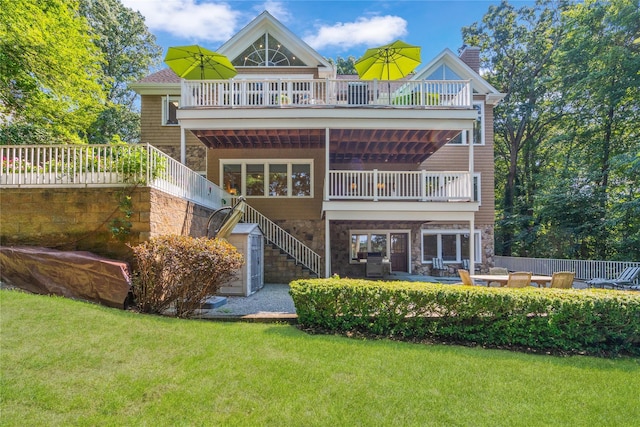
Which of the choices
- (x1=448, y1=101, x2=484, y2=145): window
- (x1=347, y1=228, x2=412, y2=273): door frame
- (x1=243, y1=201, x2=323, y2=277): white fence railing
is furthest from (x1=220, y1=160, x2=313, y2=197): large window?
(x1=448, y1=101, x2=484, y2=145): window

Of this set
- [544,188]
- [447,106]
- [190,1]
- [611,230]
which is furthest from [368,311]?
[544,188]

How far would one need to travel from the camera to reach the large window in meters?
13.2

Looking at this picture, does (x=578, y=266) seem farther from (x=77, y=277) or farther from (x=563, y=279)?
(x=77, y=277)

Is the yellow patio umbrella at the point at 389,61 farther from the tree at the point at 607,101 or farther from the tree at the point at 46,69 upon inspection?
the tree at the point at 607,101

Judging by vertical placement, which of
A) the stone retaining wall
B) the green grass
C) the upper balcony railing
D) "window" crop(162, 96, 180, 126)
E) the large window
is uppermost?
"window" crop(162, 96, 180, 126)

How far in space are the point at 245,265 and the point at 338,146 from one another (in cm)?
591

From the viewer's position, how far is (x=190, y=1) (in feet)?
35.1

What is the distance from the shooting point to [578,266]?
1455 centimetres

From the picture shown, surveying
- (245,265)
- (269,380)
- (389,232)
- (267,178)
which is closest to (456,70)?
(389,232)

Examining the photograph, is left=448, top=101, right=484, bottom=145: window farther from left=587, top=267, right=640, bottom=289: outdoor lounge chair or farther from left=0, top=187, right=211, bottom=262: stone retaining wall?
left=0, top=187, right=211, bottom=262: stone retaining wall

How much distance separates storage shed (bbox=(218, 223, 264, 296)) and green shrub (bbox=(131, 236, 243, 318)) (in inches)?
105

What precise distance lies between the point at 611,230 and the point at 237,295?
17.9 m

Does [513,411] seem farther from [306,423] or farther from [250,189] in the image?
[250,189]

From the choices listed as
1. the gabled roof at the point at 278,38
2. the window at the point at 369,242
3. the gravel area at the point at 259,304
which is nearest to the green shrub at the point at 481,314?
the gravel area at the point at 259,304
